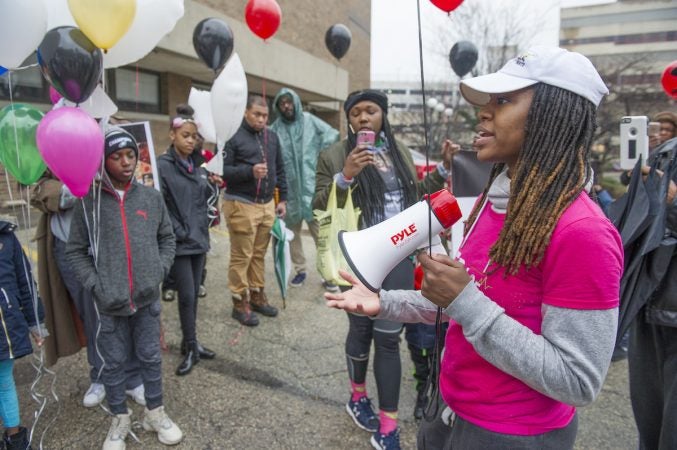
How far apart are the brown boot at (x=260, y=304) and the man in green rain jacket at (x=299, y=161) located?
0.87 metres

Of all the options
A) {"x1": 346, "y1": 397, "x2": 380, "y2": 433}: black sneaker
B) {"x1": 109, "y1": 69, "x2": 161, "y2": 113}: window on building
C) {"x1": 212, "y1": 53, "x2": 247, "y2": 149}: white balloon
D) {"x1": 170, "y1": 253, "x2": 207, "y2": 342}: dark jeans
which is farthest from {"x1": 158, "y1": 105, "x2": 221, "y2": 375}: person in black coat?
{"x1": 109, "y1": 69, "x2": 161, "y2": 113}: window on building

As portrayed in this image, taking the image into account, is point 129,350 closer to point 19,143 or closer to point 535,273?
point 19,143

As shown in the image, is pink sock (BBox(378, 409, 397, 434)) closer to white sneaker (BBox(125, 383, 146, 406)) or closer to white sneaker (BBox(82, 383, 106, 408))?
white sneaker (BBox(125, 383, 146, 406))

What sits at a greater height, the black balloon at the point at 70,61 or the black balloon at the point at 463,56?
the black balloon at the point at 463,56

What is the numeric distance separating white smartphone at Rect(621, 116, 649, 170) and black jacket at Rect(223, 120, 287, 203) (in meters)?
2.85

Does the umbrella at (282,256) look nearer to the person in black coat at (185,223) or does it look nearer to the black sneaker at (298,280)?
the person in black coat at (185,223)

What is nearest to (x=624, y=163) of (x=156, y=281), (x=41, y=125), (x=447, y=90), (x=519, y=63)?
(x=519, y=63)

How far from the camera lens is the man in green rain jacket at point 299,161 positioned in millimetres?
5336

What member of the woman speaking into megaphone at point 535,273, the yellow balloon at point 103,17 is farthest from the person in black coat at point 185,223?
the woman speaking into megaphone at point 535,273

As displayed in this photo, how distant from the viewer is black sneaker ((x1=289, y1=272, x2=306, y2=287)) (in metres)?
5.29

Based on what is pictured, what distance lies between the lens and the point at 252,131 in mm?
4203

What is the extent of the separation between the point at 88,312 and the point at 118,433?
0.79 m

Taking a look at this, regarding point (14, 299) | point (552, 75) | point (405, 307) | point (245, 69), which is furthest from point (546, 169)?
point (245, 69)

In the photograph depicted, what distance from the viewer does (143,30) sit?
103 inches
